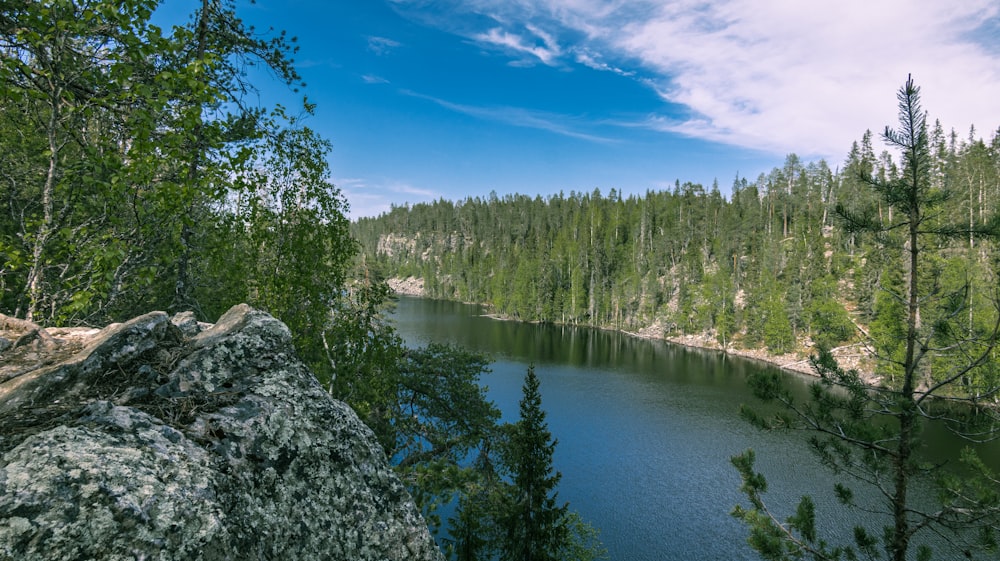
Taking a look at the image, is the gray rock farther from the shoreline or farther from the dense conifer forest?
the shoreline

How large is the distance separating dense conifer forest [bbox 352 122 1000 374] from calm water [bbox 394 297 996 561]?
1016cm

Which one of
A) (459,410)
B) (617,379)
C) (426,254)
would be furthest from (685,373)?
(426,254)

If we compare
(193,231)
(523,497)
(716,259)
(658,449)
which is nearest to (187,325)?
(193,231)

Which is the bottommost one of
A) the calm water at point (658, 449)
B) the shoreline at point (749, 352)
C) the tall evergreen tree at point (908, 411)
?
the calm water at point (658, 449)

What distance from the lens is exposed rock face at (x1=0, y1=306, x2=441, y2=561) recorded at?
178cm

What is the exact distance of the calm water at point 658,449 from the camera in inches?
859

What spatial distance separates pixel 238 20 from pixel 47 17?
203 inches

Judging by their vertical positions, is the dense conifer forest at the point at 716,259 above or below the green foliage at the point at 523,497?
above

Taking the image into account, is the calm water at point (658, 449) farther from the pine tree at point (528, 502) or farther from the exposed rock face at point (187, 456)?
the exposed rock face at point (187, 456)

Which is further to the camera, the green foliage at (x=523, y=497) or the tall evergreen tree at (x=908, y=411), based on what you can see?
the green foliage at (x=523, y=497)

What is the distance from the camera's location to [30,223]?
4.23m

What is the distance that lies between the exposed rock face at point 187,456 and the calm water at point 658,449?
66.1 ft

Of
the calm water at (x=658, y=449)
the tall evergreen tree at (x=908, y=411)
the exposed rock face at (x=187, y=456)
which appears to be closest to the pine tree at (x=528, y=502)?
the tall evergreen tree at (x=908, y=411)

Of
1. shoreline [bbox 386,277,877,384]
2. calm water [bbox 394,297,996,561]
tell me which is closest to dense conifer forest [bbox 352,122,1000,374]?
shoreline [bbox 386,277,877,384]
